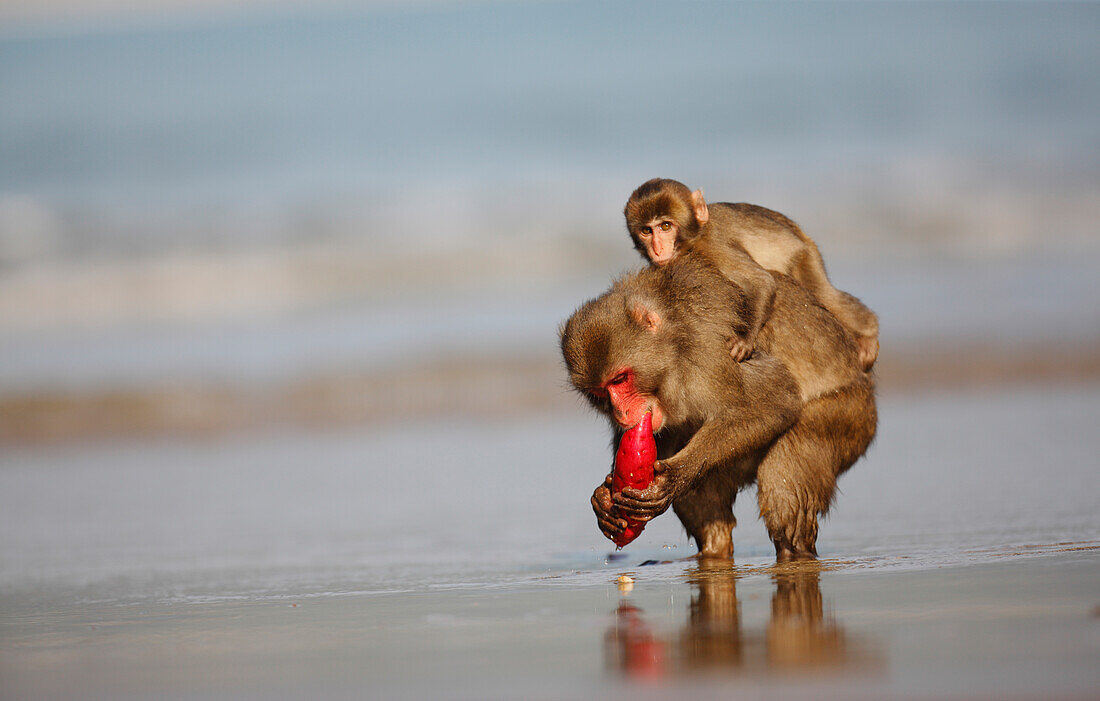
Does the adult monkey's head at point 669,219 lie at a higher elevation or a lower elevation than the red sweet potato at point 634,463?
higher

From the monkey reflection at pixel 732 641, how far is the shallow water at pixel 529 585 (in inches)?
0.5

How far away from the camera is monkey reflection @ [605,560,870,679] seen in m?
3.28

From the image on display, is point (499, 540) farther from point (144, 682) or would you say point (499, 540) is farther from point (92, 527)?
point (144, 682)

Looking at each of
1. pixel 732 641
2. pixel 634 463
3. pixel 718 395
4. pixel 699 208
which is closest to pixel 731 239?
pixel 699 208

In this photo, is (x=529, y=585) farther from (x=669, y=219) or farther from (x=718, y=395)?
(x=669, y=219)

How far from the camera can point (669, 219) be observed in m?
6.10

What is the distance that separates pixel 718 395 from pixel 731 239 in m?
0.89

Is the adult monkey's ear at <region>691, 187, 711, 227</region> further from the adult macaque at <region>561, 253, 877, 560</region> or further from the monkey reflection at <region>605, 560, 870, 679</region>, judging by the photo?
the monkey reflection at <region>605, 560, 870, 679</region>

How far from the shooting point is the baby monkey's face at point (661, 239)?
6082mm

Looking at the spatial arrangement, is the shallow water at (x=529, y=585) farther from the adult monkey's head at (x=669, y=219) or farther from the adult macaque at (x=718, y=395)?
the adult monkey's head at (x=669, y=219)

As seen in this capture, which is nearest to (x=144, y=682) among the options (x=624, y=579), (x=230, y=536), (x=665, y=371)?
(x=624, y=579)

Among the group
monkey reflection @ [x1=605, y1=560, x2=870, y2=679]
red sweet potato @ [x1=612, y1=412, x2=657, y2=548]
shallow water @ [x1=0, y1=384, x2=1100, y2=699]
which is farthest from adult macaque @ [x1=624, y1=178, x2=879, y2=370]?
monkey reflection @ [x1=605, y1=560, x2=870, y2=679]

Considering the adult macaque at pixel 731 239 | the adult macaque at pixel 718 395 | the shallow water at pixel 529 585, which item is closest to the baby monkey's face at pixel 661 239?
the adult macaque at pixel 731 239

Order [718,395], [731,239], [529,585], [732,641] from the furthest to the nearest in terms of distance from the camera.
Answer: [731,239], [718,395], [529,585], [732,641]
